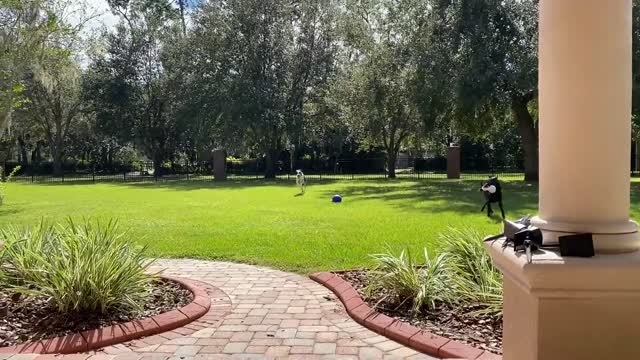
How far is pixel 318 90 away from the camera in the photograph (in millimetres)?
30438

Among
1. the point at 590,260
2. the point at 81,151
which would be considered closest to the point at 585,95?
the point at 590,260

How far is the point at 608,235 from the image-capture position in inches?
88.2

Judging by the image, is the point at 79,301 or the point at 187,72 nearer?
the point at 79,301

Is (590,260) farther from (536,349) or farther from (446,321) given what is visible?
(446,321)

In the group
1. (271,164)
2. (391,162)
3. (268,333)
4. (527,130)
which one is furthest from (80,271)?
(271,164)

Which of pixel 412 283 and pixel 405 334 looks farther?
pixel 412 283

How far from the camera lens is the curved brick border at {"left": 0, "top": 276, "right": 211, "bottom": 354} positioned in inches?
140

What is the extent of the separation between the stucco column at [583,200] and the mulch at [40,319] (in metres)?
2.97

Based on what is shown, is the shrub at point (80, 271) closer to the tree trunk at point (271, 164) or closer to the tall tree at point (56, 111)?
the tree trunk at point (271, 164)

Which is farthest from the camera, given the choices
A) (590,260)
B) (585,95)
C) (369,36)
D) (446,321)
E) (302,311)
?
(369,36)

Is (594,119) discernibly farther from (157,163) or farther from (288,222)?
(157,163)

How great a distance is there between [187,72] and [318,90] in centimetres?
754

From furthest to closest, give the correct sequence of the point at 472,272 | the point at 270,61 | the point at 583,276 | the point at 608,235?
the point at 270,61, the point at 472,272, the point at 608,235, the point at 583,276

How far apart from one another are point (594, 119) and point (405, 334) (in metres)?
2.07
